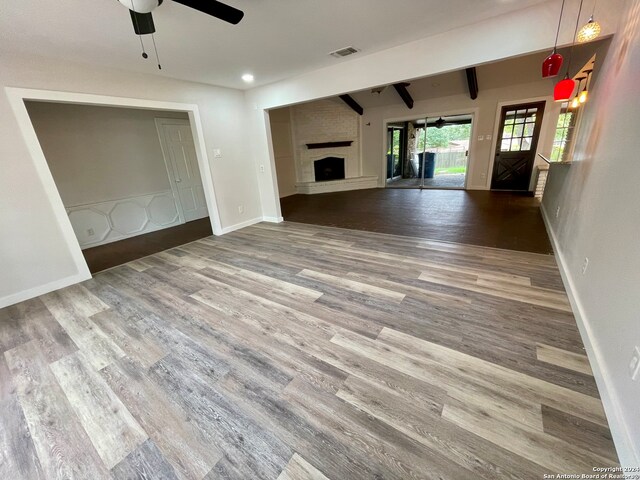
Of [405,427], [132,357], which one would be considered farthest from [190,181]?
[405,427]

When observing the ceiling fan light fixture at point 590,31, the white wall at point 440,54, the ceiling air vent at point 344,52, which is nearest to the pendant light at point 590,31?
the ceiling fan light fixture at point 590,31

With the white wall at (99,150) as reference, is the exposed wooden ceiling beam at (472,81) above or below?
above

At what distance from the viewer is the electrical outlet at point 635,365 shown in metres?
1.06

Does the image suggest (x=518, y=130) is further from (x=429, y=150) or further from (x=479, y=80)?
(x=429, y=150)

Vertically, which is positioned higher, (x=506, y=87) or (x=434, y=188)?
(x=506, y=87)

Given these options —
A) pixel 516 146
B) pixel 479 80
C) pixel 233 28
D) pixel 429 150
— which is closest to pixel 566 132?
pixel 516 146

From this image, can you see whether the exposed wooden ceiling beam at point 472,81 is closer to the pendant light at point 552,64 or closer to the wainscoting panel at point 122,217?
the pendant light at point 552,64

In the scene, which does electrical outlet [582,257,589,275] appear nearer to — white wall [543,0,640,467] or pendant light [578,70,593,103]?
white wall [543,0,640,467]

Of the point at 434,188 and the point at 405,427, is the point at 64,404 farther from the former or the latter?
the point at 434,188

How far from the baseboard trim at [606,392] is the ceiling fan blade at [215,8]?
10.2 ft

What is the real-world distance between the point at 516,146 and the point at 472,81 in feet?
6.80

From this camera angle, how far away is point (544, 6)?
229cm

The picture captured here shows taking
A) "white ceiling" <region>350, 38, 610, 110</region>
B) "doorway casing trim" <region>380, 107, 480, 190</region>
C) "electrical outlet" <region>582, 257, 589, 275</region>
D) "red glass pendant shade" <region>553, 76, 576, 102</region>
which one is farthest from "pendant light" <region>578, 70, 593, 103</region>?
"doorway casing trim" <region>380, 107, 480, 190</region>

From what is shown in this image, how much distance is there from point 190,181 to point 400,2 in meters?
5.07
